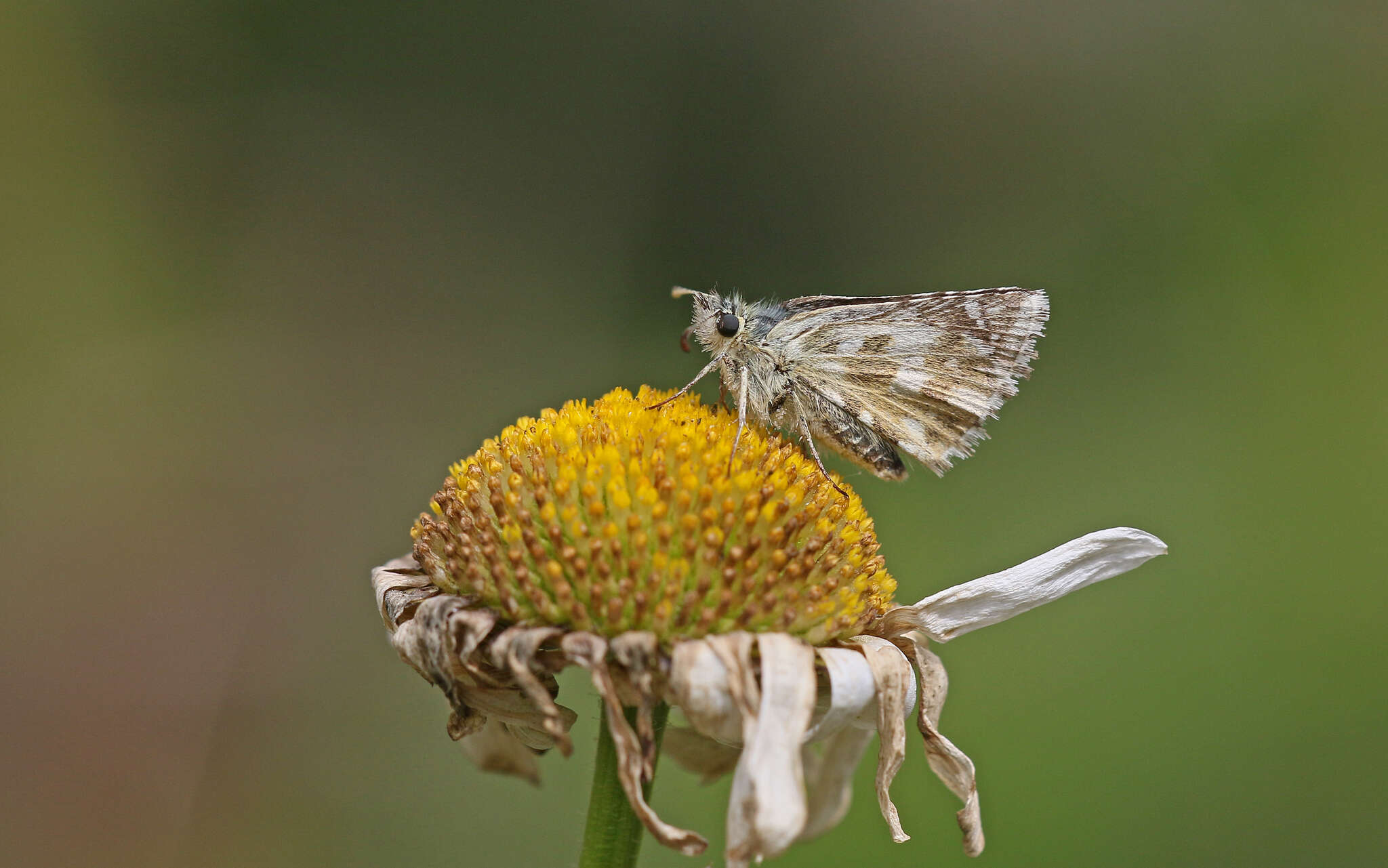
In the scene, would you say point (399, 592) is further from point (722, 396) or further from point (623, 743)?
point (722, 396)

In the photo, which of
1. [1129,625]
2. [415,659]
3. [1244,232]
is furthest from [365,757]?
[1244,232]

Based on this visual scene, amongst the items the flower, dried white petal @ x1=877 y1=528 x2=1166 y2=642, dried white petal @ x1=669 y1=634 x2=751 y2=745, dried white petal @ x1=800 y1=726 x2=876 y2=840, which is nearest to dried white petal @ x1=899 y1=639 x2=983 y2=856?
the flower

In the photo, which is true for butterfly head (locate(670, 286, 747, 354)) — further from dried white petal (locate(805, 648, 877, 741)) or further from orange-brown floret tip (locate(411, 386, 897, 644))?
dried white petal (locate(805, 648, 877, 741))

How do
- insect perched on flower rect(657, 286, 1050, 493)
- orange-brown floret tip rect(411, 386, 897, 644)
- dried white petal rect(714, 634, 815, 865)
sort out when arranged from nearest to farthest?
dried white petal rect(714, 634, 815, 865)
orange-brown floret tip rect(411, 386, 897, 644)
insect perched on flower rect(657, 286, 1050, 493)

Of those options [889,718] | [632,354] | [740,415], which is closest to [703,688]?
[889,718]

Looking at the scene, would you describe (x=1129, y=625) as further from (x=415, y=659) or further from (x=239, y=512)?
(x=239, y=512)

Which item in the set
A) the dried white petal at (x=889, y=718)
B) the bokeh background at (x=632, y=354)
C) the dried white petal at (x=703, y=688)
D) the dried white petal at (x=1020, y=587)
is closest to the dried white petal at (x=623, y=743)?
the dried white petal at (x=703, y=688)
